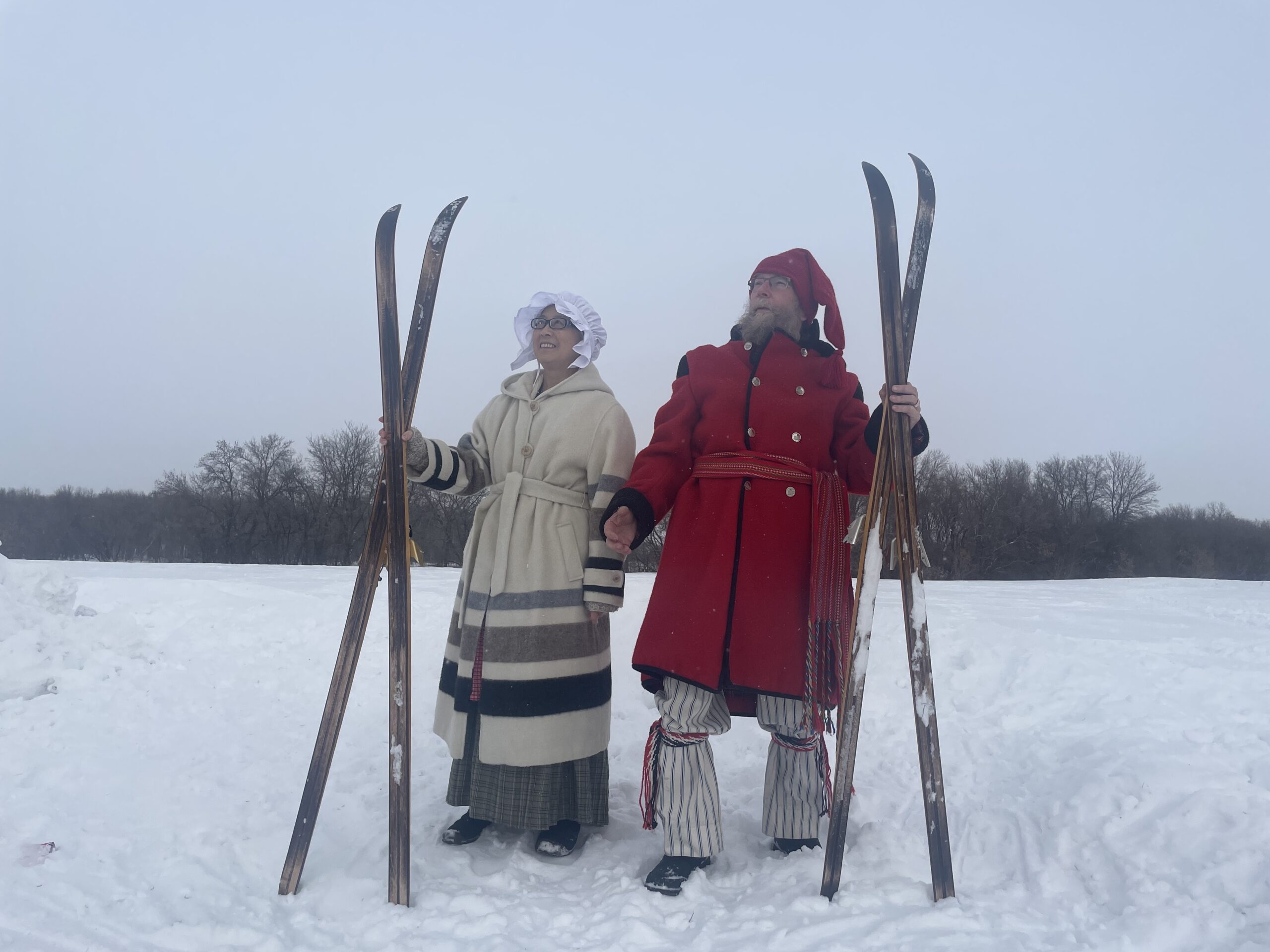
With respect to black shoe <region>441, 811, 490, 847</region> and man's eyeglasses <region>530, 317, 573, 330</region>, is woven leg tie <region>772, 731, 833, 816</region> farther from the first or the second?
man's eyeglasses <region>530, 317, 573, 330</region>

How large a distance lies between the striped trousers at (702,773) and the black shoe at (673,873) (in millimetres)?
24

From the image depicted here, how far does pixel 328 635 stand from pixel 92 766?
1.89 m

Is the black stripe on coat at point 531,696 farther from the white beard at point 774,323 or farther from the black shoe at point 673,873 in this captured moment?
the white beard at point 774,323

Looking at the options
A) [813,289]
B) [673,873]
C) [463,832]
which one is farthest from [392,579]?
[813,289]

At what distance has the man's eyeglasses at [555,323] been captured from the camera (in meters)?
2.81

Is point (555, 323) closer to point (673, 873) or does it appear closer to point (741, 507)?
point (741, 507)

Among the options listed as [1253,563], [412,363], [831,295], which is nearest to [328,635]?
[412,363]

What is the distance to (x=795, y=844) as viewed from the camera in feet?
8.29

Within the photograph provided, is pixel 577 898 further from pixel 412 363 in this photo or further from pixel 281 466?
pixel 281 466

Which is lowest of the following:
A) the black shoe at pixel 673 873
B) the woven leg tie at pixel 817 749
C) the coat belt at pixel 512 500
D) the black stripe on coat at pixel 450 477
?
the black shoe at pixel 673 873

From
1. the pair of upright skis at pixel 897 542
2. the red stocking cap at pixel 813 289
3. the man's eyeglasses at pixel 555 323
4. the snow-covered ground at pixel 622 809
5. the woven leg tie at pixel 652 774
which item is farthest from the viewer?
the man's eyeglasses at pixel 555 323

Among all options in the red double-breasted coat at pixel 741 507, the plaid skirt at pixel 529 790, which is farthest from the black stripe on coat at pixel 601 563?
the plaid skirt at pixel 529 790

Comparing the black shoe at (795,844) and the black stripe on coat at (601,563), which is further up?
the black stripe on coat at (601,563)

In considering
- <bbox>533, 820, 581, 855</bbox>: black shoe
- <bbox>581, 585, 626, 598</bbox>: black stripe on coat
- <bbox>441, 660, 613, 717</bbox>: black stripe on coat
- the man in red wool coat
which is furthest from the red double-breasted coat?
<bbox>533, 820, 581, 855</bbox>: black shoe
